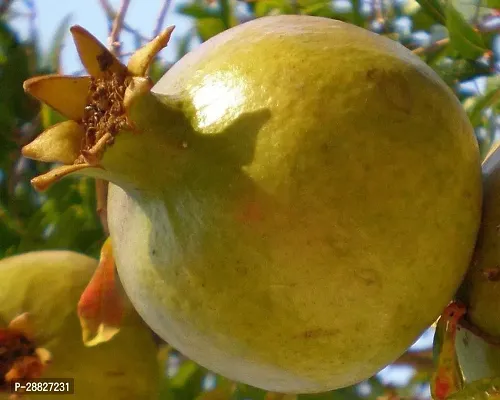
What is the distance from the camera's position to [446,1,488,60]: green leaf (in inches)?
40.9

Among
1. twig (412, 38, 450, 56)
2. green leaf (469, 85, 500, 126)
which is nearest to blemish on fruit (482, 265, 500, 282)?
green leaf (469, 85, 500, 126)

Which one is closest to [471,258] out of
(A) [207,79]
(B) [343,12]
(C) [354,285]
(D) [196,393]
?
(C) [354,285]

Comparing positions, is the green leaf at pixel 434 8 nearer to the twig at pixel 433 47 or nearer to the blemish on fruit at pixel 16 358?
the twig at pixel 433 47

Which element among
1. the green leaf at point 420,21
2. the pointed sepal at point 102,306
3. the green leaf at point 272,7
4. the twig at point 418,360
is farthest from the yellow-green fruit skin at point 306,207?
the green leaf at point 420,21

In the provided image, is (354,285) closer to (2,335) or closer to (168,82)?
(168,82)

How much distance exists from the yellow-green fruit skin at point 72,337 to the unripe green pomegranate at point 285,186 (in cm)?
36

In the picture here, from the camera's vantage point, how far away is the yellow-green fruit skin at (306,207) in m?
0.59

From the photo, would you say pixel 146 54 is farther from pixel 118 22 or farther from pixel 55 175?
pixel 118 22

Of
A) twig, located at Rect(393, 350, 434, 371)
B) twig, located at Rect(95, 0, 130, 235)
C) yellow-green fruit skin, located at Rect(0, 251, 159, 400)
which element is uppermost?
twig, located at Rect(95, 0, 130, 235)

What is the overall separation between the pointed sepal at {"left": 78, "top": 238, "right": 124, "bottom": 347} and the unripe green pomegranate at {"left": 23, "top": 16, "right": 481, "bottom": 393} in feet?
0.76

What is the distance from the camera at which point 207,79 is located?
0.65 metres

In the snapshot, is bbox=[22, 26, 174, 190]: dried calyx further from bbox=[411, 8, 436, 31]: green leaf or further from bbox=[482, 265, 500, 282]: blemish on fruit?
bbox=[411, 8, 436, 31]: green leaf

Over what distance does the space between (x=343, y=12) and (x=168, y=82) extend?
821mm

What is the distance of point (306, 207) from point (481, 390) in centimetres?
27
